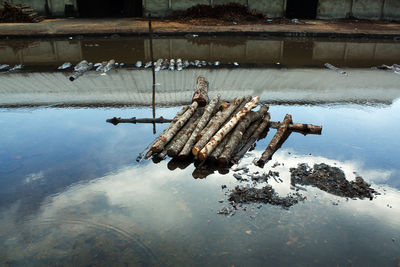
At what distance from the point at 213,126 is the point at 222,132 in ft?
1.16

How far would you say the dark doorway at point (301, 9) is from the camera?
26.3 m

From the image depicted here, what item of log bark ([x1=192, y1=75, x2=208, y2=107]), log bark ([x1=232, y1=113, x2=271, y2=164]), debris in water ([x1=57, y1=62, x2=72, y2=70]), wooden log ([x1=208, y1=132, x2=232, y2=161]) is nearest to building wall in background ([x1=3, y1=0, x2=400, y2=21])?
debris in water ([x1=57, y1=62, x2=72, y2=70])

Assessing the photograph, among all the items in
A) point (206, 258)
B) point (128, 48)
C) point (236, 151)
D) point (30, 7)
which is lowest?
point (206, 258)

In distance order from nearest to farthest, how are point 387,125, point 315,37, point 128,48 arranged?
point 387,125
point 128,48
point 315,37

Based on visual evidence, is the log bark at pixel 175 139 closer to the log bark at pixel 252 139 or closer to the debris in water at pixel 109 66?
the log bark at pixel 252 139

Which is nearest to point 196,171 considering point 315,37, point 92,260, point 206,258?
point 206,258

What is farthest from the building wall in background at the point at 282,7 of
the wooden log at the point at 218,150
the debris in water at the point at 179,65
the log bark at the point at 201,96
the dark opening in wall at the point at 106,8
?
the wooden log at the point at 218,150

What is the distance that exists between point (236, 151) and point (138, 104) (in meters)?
4.14

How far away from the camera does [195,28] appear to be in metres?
22.0

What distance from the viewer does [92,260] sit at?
190 inches

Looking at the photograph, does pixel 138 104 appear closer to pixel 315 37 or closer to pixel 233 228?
pixel 233 228

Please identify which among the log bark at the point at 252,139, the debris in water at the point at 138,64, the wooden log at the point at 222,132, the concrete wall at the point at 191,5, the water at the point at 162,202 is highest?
the concrete wall at the point at 191,5

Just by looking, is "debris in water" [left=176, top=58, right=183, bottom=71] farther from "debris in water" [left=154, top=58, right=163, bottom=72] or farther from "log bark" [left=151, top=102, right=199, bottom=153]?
"log bark" [left=151, top=102, right=199, bottom=153]

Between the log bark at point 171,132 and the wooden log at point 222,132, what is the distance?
38.6 inches
